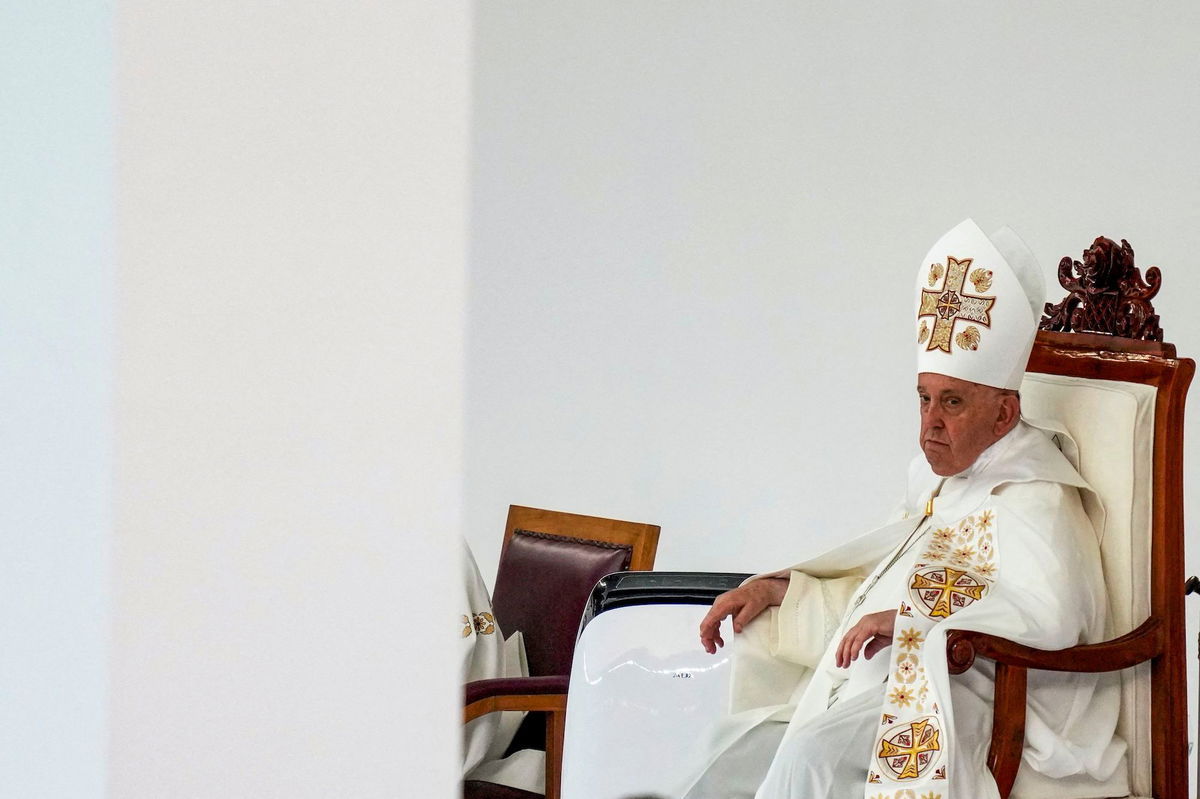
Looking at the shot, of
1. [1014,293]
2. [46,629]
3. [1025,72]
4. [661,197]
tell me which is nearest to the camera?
[46,629]

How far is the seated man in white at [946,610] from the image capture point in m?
2.21

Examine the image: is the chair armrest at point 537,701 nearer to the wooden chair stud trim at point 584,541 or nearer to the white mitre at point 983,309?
the wooden chair stud trim at point 584,541

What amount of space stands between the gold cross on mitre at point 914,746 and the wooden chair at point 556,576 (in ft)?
2.60

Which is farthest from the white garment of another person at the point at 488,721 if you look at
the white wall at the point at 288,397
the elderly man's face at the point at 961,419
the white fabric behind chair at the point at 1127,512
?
the white wall at the point at 288,397

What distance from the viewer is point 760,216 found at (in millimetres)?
4723

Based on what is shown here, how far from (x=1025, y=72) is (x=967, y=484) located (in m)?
2.01

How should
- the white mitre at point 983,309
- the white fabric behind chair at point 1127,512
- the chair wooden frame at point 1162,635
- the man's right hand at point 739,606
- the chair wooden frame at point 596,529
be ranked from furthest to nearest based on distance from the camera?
the chair wooden frame at point 596,529 → the man's right hand at point 739,606 → the white mitre at point 983,309 → the white fabric behind chair at point 1127,512 → the chair wooden frame at point 1162,635

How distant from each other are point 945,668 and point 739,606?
598mm

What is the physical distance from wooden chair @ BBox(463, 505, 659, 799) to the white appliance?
10 cm

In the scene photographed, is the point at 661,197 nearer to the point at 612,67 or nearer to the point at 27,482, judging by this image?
the point at 612,67

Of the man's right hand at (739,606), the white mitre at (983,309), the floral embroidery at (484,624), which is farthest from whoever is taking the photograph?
the floral embroidery at (484,624)

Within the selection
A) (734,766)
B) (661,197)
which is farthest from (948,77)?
(734,766)

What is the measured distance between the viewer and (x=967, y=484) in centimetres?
261

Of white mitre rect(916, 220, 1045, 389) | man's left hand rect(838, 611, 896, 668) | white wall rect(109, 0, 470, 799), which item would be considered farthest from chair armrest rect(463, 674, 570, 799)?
white wall rect(109, 0, 470, 799)
